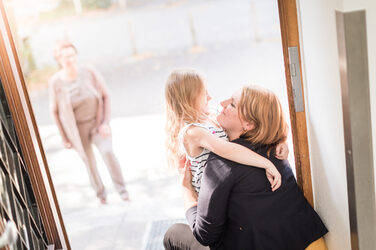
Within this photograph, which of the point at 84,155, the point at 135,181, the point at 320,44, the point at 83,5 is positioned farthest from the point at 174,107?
the point at 83,5

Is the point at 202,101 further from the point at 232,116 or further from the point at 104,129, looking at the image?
the point at 104,129

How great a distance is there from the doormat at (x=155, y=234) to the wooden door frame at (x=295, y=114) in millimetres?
1322

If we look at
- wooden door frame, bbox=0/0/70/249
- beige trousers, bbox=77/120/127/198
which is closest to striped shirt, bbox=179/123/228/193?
wooden door frame, bbox=0/0/70/249

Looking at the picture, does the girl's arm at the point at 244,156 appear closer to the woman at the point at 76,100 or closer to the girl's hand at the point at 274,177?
the girl's hand at the point at 274,177

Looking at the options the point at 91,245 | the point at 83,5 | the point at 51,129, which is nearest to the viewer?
the point at 91,245

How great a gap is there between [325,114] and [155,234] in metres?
1.88

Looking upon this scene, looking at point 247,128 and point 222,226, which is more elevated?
point 247,128

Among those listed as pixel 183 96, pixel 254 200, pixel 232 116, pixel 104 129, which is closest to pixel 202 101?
pixel 183 96

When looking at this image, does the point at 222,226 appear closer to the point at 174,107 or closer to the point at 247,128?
the point at 247,128

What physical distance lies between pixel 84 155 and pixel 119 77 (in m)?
3.54

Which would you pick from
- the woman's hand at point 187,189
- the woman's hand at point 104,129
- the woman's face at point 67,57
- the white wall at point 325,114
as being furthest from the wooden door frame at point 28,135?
the woman's face at point 67,57

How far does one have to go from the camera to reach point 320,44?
1.52 m

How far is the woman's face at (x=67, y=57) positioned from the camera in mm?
3701

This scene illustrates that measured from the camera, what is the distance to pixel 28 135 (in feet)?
6.22
